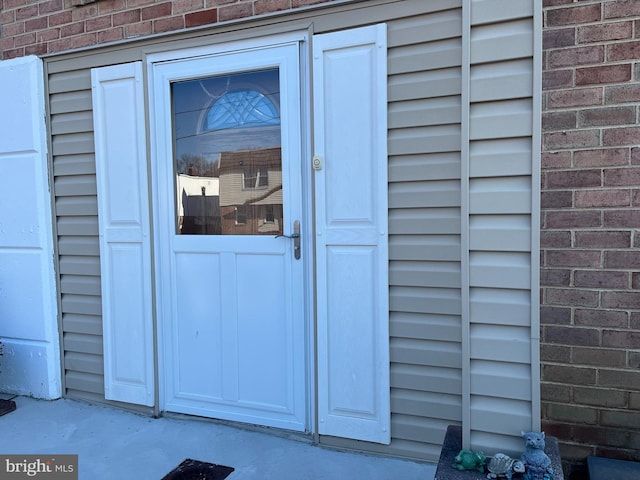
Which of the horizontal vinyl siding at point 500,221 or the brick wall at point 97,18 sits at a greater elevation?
the brick wall at point 97,18

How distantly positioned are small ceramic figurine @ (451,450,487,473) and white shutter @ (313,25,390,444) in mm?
702

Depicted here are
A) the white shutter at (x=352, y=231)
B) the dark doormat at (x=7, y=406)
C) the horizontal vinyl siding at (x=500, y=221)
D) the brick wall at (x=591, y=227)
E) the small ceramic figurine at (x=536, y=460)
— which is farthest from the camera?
the dark doormat at (x=7, y=406)

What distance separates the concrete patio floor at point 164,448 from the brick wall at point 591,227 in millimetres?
760

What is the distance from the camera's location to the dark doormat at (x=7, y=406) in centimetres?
301

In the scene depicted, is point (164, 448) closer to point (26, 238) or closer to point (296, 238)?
point (296, 238)

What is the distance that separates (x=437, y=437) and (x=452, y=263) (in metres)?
0.82

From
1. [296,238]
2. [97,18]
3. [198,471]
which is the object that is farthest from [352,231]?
[97,18]

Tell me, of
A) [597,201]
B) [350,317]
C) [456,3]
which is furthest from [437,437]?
[456,3]

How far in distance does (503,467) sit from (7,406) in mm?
2957

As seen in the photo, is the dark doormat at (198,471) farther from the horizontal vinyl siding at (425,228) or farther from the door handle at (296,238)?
the door handle at (296,238)

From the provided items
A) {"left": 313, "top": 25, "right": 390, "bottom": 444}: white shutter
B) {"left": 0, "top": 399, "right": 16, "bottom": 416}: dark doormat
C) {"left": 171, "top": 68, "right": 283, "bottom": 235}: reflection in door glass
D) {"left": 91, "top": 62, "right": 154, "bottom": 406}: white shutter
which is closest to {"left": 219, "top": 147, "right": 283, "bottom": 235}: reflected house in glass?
{"left": 171, "top": 68, "right": 283, "bottom": 235}: reflection in door glass

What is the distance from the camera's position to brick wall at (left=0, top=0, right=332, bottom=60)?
8.31 ft

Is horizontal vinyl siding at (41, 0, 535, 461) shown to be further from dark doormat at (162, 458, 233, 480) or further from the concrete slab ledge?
dark doormat at (162, 458, 233, 480)

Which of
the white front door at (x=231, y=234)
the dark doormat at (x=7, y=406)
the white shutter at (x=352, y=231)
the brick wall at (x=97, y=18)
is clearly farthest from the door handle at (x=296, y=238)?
the dark doormat at (x=7, y=406)
